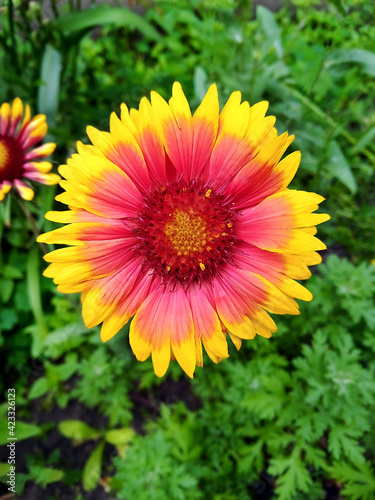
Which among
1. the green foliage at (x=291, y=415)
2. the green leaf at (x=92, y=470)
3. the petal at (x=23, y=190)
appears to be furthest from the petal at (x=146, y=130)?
the green leaf at (x=92, y=470)

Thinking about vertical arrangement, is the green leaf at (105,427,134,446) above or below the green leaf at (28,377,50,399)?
below

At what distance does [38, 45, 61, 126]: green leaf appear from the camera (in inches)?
63.3

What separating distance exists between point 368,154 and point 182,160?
4.94ft

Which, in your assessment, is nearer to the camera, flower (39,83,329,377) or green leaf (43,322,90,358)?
flower (39,83,329,377)

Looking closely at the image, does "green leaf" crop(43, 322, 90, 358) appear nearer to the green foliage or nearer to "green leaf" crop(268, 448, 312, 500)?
the green foliage

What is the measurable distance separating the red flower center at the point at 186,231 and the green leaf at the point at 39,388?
136 cm

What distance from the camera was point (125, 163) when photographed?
1004mm

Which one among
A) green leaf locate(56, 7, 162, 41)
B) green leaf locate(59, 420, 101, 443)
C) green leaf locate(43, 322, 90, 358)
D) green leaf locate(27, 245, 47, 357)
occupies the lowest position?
green leaf locate(59, 420, 101, 443)

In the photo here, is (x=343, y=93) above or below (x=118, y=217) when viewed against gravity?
above

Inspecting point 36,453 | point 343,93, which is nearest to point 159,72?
point 343,93

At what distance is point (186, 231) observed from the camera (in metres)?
1.04

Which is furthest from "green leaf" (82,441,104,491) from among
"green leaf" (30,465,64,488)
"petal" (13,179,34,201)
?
"petal" (13,179,34,201)

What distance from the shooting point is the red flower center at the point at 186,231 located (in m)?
1.04

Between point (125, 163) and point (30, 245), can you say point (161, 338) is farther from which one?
point (30, 245)
